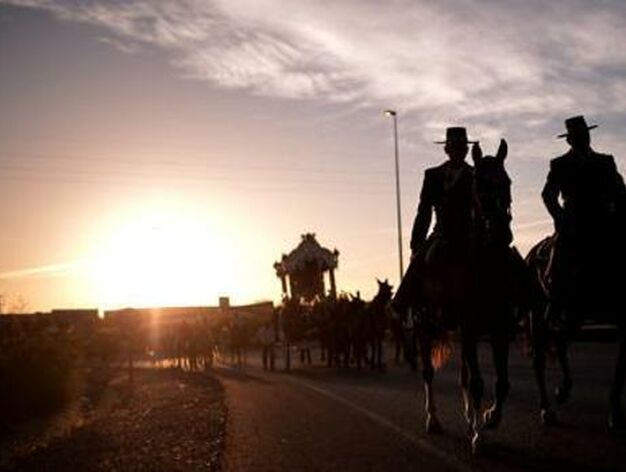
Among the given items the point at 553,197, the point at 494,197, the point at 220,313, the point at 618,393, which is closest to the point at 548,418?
the point at 618,393

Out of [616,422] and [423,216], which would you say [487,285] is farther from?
[616,422]

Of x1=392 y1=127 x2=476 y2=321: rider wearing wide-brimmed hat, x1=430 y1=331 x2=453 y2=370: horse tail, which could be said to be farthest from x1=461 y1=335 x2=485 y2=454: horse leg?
x1=430 y1=331 x2=453 y2=370: horse tail

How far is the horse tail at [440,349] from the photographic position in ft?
36.7

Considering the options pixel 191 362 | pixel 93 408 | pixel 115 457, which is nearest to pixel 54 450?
pixel 115 457

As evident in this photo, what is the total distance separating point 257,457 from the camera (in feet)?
31.5

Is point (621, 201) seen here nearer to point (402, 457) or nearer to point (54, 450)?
point (402, 457)

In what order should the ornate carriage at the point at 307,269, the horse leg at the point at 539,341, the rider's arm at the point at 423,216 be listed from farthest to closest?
the ornate carriage at the point at 307,269
the horse leg at the point at 539,341
the rider's arm at the point at 423,216

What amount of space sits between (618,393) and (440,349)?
2151mm

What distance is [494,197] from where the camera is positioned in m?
9.20

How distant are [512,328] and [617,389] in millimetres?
1741

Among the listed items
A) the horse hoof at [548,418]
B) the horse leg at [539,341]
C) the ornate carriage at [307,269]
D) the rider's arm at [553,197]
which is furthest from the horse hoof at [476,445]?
the ornate carriage at [307,269]

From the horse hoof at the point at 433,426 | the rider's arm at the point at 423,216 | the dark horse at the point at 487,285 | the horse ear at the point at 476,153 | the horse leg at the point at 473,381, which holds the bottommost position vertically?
the horse hoof at the point at 433,426

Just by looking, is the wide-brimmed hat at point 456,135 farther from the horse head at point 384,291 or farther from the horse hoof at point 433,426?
the horse head at point 384,291

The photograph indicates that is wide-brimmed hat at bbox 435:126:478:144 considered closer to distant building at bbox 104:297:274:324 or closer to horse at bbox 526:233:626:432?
horse at bbox 526:233:626:432
